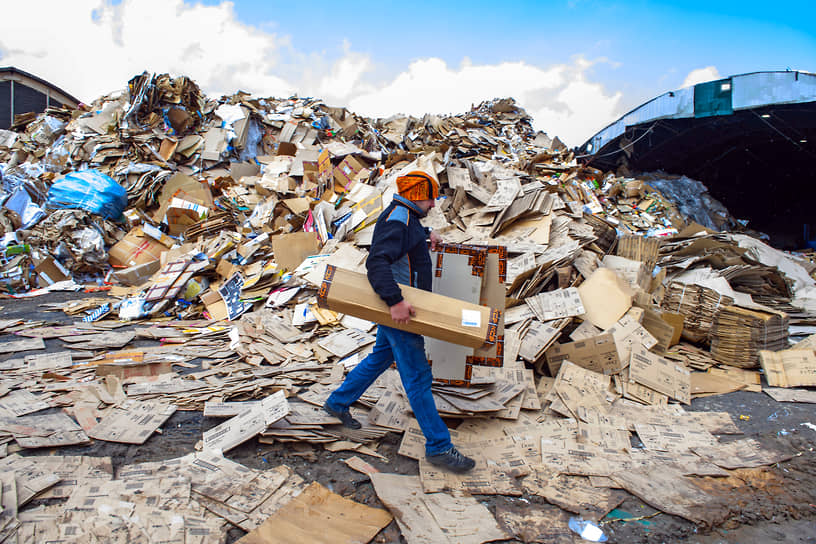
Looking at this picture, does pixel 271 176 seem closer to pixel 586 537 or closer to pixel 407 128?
pixel 407 128

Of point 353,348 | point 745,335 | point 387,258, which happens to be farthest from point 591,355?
point 387,258

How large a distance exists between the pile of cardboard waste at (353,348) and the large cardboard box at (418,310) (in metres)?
0.01

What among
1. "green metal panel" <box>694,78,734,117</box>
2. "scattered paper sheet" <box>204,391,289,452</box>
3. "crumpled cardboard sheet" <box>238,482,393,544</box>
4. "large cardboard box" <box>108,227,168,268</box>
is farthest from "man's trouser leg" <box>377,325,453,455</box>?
"green metal panel" <box>694,78,734,117</box>

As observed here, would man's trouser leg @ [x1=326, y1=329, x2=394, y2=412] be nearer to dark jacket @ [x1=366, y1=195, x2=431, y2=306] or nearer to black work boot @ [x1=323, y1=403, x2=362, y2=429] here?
black work boot @ [x1=323, y1=403, x2=362, y2=429]

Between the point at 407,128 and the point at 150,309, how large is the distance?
7.43 m

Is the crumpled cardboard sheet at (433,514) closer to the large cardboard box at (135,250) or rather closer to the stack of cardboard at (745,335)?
the stack of cardboard at (745,335)

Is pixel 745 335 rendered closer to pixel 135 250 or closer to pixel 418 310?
pixel 418 310

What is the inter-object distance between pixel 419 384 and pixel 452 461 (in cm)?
46

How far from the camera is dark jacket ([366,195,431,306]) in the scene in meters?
2.22

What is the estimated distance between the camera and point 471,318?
7.63ft

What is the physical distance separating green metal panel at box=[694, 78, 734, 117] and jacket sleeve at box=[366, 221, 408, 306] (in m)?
11.1

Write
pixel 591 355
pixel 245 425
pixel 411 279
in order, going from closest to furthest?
pixel 411 279 → pixel 245 425 → pixel 591 355

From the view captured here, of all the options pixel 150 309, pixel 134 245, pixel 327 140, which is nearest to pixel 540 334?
pixel 150 309

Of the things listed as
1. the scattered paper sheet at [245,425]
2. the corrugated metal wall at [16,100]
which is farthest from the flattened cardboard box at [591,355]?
the corrugated metal wall at [16,100]
